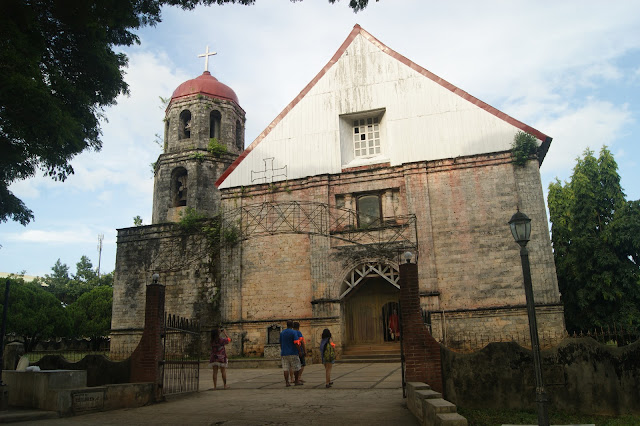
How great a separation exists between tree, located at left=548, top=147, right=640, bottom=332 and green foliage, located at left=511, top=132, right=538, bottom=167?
27.2 ft

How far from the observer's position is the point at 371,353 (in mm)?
18797

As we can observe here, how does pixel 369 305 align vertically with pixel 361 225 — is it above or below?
below

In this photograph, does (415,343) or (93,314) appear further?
(93,314)

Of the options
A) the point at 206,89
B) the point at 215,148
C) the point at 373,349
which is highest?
the point at 206,89

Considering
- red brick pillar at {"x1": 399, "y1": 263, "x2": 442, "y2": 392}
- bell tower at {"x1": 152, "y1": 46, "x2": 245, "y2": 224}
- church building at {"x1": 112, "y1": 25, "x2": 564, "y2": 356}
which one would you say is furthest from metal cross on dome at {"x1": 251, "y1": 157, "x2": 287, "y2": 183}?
red brick pillar at {"x1": 399, "y1": 263, "x2": 442, "y2": 392}

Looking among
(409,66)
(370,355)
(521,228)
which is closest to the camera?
(521,228)

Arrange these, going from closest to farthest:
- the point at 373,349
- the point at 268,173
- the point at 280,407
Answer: the point at 280,407, the point at 373,349, the point at 268,173

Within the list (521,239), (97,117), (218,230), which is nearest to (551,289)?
(521,239)

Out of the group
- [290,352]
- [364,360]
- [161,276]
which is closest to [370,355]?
[364,360]

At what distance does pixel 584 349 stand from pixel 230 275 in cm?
1479

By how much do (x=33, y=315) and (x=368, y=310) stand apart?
2054 centimetres

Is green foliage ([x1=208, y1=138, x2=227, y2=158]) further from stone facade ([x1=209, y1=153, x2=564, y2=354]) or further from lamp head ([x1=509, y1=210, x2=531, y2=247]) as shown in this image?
lamp head ([x1=509, y1=210, x2=531, y2=247])

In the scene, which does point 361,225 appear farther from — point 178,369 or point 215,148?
point 178,369

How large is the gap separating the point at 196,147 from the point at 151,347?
15636 mm
